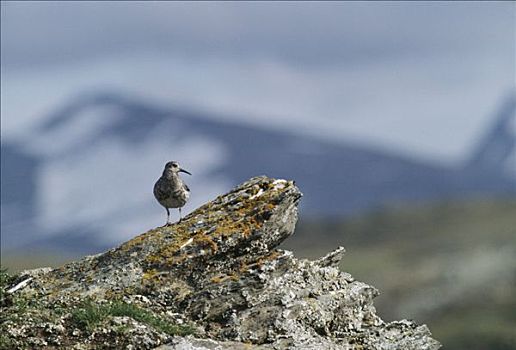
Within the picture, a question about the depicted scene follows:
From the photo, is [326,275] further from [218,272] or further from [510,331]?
[510,331]

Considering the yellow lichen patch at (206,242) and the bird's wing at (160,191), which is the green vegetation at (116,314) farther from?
the bird's wing at (160,191)

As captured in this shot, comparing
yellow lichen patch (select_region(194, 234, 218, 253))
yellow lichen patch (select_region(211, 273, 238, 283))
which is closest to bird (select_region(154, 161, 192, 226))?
yellow lichen patch (select_region(194, 234, 218, 253))

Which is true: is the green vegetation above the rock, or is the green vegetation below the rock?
below

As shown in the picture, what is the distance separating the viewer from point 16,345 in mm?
22938

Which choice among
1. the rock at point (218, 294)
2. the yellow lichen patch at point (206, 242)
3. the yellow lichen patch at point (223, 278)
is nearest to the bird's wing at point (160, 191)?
the rock at point (218, 294)

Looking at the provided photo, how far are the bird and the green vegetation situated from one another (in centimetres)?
701

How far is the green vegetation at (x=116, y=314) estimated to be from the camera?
936 inches

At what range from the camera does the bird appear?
3167 centimetres

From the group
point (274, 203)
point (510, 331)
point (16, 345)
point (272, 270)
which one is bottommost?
point (16, 345)

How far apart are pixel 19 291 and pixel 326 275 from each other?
7.43 metres

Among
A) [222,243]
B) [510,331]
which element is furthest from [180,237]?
[510,331]

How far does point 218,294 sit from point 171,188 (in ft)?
20.6

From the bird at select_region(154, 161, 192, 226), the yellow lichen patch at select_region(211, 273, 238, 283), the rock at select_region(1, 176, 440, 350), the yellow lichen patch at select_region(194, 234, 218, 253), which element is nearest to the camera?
the rock at select_region(1, 176, 440, 350)

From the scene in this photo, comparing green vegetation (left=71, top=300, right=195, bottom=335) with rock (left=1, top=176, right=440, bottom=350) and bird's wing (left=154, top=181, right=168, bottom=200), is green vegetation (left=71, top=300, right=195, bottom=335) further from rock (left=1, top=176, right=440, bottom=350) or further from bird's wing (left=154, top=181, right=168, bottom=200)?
bird's wing (left=154, top=181, right=168, bottom=200)
